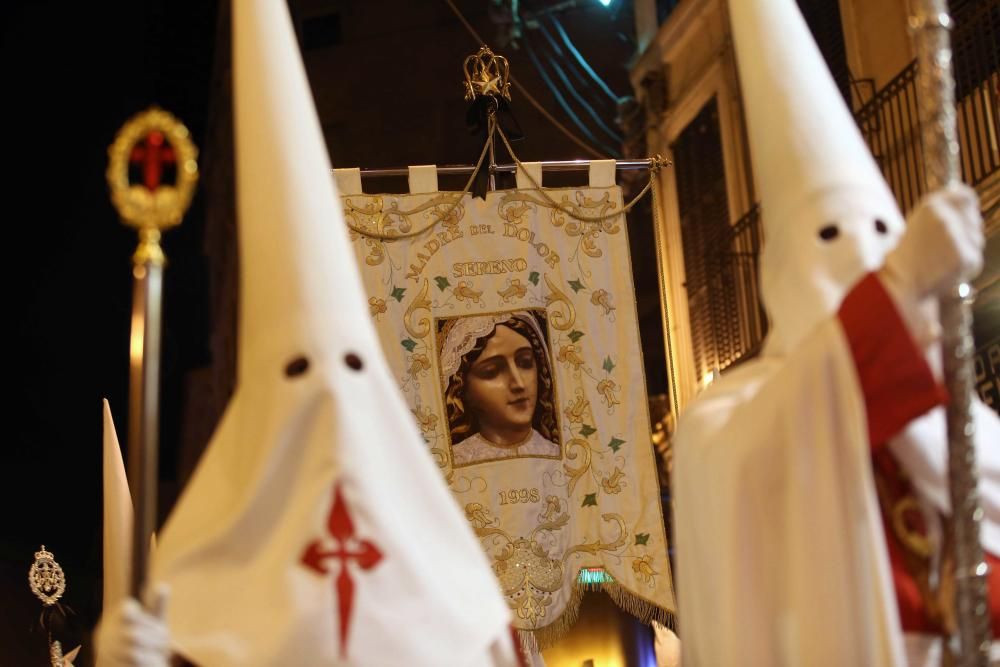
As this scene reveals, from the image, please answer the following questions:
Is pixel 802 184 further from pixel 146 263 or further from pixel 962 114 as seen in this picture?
pixel 962 114

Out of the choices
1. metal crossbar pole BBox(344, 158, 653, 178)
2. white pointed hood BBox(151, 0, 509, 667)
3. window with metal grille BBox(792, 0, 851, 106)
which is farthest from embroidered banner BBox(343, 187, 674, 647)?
window with metal grille BBox(792, 0, 851, 106)

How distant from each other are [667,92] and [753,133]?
9405 mm

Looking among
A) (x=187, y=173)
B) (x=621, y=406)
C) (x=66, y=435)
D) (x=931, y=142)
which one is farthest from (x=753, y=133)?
(x=66, y=435)

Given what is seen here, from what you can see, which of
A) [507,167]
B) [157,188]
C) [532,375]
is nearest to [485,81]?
[507,167]

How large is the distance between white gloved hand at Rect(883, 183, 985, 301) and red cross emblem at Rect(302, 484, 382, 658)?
141 centimetres

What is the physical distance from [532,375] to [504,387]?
154 millimetres

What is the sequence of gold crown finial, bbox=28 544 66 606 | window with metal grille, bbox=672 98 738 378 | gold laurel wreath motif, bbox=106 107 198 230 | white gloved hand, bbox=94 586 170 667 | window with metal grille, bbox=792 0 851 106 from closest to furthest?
white gloved hand, bbox=94 586 170 667 < gold laurel wreath motif, bbox=106 107 198 230 < gold crown finial, bbox=28 544 66 606 < window with metal grille, bbox=792 0 851 106 < window with metal grille, bbox=672 98 738 378

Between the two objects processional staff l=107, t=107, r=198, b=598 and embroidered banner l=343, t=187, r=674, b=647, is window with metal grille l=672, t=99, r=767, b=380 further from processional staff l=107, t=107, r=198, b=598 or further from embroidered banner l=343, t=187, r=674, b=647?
processional staff l=107, t=107, r=198, b=598

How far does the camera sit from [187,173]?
315cm

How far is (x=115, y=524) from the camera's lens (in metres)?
5.61

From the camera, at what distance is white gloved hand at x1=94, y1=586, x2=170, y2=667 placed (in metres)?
2.91

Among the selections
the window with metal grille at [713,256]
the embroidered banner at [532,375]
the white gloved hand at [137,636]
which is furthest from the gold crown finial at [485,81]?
the white gloved hand at [137,636]

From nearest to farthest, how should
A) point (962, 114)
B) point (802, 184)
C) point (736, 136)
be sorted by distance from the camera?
point (802, 184), point (962, 114), point (736, 136)

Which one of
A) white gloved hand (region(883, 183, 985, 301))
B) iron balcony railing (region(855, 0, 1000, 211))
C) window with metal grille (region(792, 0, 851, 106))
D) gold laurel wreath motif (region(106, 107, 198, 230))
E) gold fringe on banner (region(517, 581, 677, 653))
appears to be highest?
window with metal grille (region(792, 0, 851, 106))
